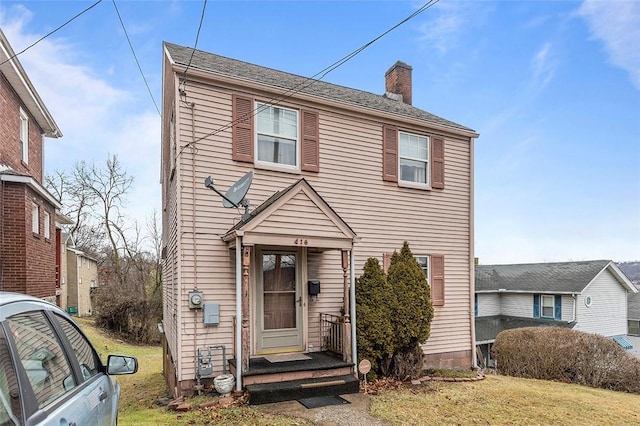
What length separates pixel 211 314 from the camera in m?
7.54

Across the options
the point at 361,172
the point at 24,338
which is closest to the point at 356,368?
the point at 361,172

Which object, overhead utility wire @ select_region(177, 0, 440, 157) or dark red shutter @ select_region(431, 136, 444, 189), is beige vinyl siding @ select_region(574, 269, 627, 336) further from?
overhead utility wire @ select_region(177, 0, 440, 157)

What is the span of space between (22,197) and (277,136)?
724 cm

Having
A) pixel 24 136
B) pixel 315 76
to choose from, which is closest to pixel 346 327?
pixel 315 76

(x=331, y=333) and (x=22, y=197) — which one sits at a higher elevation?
(x=22, y=197)

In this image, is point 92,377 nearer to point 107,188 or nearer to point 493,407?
point 493,407

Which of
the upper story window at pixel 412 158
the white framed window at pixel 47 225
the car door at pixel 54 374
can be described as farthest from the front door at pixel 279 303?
the white framed window at pixel 47 225

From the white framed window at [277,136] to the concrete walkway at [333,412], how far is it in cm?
475

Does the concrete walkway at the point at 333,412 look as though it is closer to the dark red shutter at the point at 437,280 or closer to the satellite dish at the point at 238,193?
the satellite dish at the point at 238,193

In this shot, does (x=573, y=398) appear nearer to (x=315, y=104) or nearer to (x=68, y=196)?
(x=315, y=104)

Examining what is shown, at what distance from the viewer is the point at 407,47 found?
42.5 ft

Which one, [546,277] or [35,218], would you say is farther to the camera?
[546,277]

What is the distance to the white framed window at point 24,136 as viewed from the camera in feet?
41.5

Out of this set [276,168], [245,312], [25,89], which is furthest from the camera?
[25,89]
